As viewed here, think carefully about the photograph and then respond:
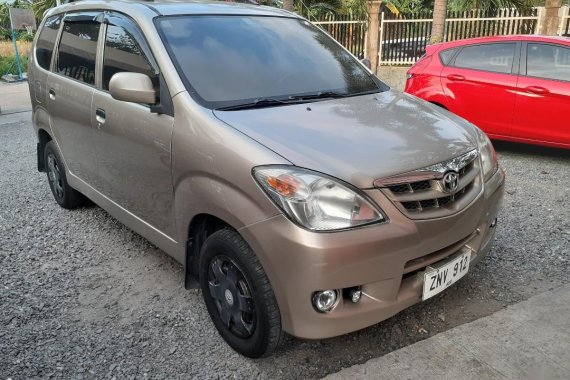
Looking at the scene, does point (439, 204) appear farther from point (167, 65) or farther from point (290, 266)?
point (167, 65)

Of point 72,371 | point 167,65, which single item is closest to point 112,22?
point 167,65

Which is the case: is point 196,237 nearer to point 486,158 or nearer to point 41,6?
point 486,158

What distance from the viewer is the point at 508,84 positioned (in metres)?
6.09

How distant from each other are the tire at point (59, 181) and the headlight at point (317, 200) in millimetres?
2874

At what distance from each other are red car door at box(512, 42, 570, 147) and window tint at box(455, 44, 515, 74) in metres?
0.20

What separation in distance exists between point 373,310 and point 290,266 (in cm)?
45

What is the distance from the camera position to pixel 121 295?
3.25 metres

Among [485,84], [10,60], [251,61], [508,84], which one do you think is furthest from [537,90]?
[10,60]

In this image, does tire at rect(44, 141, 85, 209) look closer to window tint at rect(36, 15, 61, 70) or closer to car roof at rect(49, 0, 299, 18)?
window tint at rect(36, 15, 61, 70)

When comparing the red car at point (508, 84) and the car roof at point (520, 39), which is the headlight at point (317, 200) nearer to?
the red car at point (508, 84)

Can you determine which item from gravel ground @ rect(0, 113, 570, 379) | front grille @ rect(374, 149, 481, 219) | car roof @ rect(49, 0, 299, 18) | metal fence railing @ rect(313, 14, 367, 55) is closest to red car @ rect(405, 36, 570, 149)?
gravel ground @ rect(0, 113, 570, 379)

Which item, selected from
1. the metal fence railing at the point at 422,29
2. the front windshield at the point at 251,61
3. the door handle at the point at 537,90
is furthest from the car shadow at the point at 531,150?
the metal fence railing at the point at 422,29

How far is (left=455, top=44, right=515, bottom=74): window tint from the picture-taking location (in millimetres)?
6235

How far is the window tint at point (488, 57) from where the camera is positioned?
6.24 m
